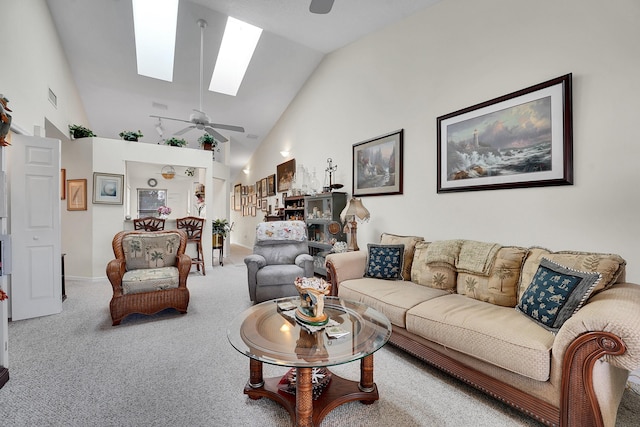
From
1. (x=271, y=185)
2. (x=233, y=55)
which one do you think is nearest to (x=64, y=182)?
(x=233, y=55)

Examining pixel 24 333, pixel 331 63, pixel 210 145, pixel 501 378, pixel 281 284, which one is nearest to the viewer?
pixel 501 378

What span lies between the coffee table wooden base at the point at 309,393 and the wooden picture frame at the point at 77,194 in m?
4.99

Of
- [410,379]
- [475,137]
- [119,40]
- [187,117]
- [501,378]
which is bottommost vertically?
[410,379]

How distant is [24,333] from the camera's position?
104 inches

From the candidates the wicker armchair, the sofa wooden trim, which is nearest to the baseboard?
the wicker armchair

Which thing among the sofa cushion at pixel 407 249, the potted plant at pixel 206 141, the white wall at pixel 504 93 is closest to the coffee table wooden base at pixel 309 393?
the sofa cushion at pixel 407 249

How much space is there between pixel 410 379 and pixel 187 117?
715 cm

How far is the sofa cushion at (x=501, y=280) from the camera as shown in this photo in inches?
83.3

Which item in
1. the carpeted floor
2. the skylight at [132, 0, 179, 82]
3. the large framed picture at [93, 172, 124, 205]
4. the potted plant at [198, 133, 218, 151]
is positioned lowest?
the carpeted floor

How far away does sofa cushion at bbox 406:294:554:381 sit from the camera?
4.74 ft

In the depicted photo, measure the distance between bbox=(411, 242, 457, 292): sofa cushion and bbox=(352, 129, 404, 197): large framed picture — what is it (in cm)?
100

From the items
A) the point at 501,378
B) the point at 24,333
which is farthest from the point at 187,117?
the point at 501,378

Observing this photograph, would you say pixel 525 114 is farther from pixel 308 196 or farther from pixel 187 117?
pixel 187 117

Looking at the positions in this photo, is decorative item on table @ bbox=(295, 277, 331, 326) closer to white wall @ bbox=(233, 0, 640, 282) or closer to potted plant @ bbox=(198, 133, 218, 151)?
white wall @ bbox=(233, 0, 640, 282)
